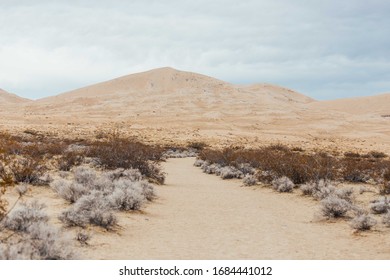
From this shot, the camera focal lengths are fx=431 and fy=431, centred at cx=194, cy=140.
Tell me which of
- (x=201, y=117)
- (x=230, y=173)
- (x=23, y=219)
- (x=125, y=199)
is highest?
(x=201, y=117)

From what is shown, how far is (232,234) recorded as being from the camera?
9828 millimetres

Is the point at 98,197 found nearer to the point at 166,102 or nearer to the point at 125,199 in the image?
the point at 125,199

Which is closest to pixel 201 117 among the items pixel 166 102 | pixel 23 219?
pixel 166 102

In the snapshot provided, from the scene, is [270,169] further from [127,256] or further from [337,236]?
[127,256]

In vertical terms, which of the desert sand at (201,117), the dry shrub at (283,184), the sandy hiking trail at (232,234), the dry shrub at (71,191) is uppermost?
the desert sand at (201,117)

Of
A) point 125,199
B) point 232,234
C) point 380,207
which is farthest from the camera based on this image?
point 380,207

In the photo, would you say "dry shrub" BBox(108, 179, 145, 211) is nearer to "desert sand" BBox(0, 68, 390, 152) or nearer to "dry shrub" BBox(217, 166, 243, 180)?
"dry shrub" BBox(217, 166, 243, 180)

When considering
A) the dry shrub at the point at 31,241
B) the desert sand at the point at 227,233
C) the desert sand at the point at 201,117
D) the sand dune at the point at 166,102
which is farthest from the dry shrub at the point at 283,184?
the sand dune at the point at 166,102

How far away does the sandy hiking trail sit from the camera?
8.04 metres

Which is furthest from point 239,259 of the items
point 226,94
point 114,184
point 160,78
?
point 160,78

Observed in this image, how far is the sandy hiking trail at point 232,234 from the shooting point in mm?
8039

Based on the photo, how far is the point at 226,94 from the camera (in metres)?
112

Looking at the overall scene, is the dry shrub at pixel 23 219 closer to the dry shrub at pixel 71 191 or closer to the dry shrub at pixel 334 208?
the dry shrub at pixel 71 191

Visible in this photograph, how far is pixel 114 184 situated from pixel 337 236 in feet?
23.1
